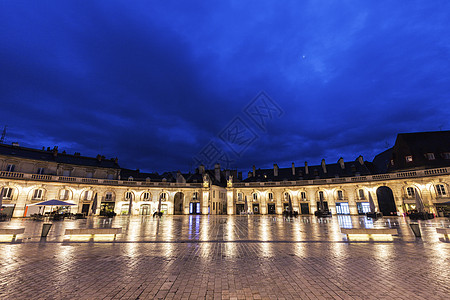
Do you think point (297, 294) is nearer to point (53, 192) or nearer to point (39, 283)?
point (39, 283)

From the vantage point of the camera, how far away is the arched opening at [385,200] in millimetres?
33844

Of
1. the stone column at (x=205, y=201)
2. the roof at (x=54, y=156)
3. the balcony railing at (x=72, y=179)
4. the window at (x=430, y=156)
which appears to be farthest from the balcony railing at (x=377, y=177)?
the roof at (x=54, y=156)

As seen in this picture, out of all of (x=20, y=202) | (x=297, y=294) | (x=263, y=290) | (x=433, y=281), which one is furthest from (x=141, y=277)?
(x=20, y=202)

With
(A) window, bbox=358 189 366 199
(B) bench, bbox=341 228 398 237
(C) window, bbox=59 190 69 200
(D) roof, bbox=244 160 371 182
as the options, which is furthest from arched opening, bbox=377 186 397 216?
(C) window, bbox=59 190 69 200

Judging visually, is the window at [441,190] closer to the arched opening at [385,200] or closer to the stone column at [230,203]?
the arched opening at [385,200]

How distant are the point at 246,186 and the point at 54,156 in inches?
1426

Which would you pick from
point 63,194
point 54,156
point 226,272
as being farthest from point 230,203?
point 226,272

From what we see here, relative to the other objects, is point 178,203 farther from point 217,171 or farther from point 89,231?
point 89,231

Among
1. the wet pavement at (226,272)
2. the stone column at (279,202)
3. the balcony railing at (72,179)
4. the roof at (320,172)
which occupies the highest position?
the roof at (320,172)

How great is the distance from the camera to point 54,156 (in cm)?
3441

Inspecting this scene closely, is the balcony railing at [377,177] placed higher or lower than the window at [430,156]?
lower

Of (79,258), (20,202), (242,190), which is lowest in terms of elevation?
(79,258)

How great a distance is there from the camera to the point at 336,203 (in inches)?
1436

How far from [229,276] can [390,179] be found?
35718 millimetres
